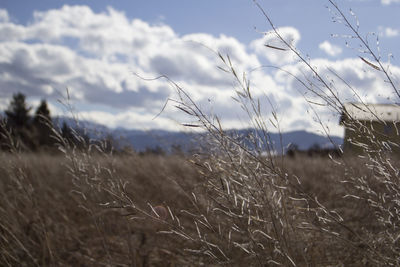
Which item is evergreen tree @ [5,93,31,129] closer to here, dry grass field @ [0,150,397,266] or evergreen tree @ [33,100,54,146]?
evergreen tree @ [33,100,54,146]

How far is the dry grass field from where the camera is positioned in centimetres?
180

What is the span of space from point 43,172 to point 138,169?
6.82 feet

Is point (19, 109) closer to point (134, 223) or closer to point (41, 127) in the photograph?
point (41, 127)

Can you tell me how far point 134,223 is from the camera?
3.57 meters

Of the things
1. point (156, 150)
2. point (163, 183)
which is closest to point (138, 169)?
point (163, 183)

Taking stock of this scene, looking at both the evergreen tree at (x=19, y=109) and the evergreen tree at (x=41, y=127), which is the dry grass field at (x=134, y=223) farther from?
the evergreen tree at (x=19, y=109)

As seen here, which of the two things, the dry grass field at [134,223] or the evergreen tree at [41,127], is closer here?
the dry grass field at [134,223]

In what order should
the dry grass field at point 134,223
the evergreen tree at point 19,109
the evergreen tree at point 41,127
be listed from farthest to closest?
the evergreen tree at point 19,109
the evergreen tree at point 41,127
the dry grass field at point 134,223

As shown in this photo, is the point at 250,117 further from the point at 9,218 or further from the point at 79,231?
the point at 79,231

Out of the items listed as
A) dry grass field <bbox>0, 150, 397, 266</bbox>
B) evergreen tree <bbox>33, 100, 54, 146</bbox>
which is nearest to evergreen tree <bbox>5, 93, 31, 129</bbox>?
evergreen tree <bbox>33, 100, 54, 146</bbox>

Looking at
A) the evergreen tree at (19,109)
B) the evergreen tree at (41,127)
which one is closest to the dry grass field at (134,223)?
the evergreen tree at (41,127)

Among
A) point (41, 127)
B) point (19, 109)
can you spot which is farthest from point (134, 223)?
point (19, 109)

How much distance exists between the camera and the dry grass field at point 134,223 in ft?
5.90

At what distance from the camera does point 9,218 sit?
2.72 metres
